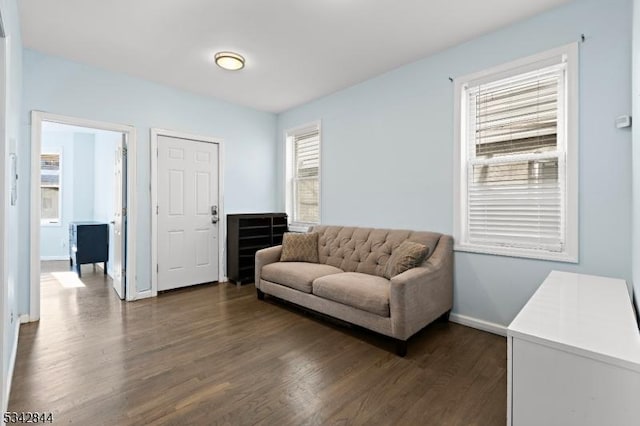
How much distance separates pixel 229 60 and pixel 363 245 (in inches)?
95.5

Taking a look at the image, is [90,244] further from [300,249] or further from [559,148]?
[559,148]

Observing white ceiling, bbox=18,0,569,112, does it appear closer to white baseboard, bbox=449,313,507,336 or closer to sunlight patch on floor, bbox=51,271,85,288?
white baseboard, bbox=449,313,507,336

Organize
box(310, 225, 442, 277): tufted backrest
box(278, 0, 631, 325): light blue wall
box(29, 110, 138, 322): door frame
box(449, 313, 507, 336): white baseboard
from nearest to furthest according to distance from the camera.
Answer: box(278, 0, 631, 325): light blue wall → box(449, 313, 507, 336): white baseboard → box(29, 110, 138, 322): door frame → box(310, 225, 442, 277): tufted backrest

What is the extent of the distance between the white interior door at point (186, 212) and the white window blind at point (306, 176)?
48.8 inches

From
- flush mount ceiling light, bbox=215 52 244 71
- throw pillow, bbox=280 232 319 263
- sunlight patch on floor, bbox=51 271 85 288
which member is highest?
flush mount ceiling light, bbox=215 52 244 71

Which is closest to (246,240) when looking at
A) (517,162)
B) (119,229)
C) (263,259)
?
(263,259)

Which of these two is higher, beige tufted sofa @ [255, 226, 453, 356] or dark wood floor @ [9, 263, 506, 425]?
beige tufted sofa @ [255, 226, 453, 356]

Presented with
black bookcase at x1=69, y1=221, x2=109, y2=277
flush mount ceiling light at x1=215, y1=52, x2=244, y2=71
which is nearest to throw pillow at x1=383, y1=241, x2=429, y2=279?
flush mount ceiling light at x1=215, y1=52, x2=244, y2=71

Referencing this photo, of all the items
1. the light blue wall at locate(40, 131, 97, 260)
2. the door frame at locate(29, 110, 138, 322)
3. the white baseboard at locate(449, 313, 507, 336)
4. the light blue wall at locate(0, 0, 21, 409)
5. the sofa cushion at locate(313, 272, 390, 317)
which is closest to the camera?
the light blue wall at locate(0, 0, 21, 409)

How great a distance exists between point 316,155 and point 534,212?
291cm

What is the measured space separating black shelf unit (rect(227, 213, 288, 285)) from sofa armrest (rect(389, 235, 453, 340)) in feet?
8.63

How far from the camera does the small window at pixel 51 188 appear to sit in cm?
657

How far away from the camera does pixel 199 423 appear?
1619mm

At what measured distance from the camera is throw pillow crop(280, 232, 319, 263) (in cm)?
378
